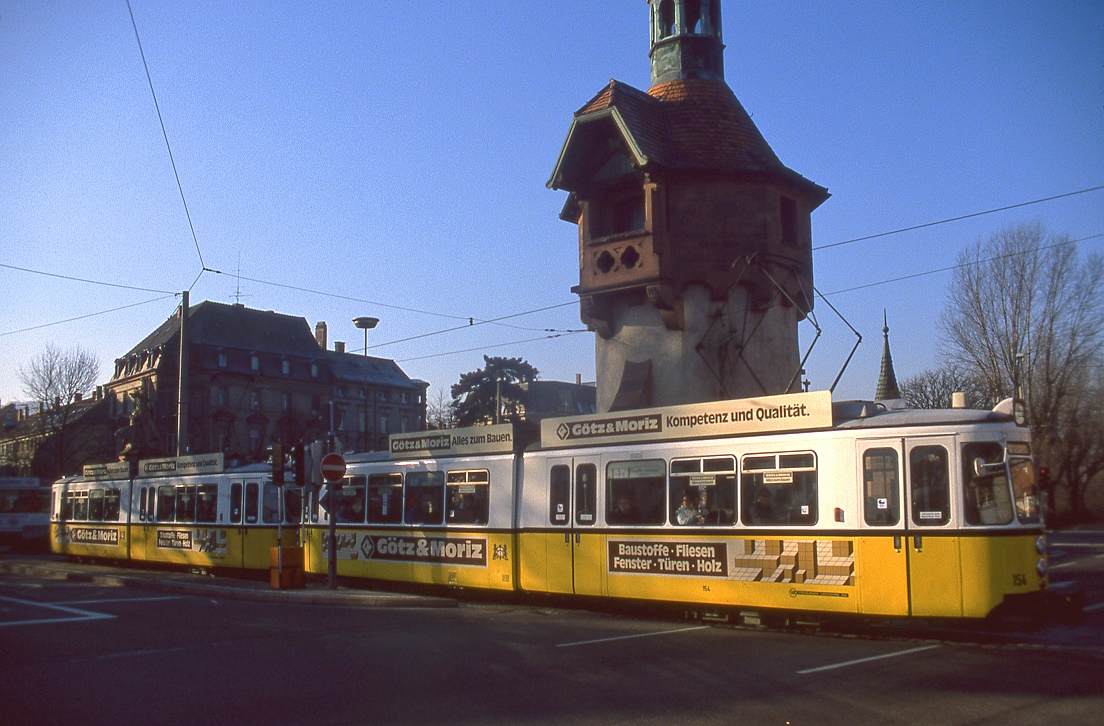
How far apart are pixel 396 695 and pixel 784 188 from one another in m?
19.1

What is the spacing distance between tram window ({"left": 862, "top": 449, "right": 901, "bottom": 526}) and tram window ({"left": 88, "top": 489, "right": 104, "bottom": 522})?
2553 centimetres

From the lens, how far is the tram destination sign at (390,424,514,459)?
1767 centimetres

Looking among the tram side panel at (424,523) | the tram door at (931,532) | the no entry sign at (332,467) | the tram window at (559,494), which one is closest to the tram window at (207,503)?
the tram side panel at (424,523)

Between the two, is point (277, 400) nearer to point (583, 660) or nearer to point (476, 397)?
point (476, 397)

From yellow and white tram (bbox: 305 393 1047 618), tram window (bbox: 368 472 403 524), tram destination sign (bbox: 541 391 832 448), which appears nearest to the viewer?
yellow and white tram (bbox: 305 393 1047 618)

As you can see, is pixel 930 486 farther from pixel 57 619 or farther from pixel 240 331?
pixel 240 331

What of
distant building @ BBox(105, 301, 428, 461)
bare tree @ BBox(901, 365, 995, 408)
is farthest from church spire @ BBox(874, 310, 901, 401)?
distant building @ BBox(105, 301, 428, 461)

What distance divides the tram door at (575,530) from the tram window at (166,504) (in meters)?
14.7

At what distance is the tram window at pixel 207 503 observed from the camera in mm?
25328

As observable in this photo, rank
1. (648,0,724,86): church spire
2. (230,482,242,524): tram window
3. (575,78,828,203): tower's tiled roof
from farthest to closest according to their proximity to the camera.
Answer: (648,0,724,86): church spire, (230,482,242,524): tram window, (575,78,828,203): tower's tiled roof

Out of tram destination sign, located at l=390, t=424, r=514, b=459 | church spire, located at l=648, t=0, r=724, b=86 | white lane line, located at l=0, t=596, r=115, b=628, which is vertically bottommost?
white lane line, located at l=0, t=596, r=115, b=628

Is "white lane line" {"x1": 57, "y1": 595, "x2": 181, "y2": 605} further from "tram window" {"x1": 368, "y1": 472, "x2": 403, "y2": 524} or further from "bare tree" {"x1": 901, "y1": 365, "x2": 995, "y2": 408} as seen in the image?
"bare tree" {"x1": 901, "y1": 365, "x2": 995, "y2": 408}

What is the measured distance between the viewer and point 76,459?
68875 millimetres

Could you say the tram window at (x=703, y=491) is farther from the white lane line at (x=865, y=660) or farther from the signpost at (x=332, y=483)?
the signpost at (x=332, y=483)
